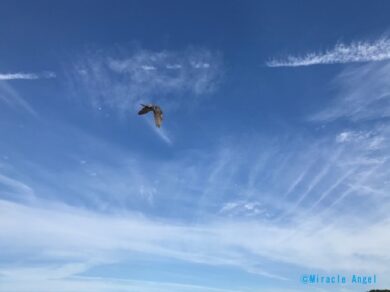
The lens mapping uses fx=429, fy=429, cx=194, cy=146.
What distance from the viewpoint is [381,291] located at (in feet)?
627

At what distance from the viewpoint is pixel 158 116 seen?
66562mm

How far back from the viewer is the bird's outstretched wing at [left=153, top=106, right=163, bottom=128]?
6510cm

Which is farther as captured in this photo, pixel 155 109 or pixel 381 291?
pixel 381 291

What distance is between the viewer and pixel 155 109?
6794 cm

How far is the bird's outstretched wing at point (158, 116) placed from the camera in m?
65.1

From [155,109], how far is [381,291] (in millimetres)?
167745
